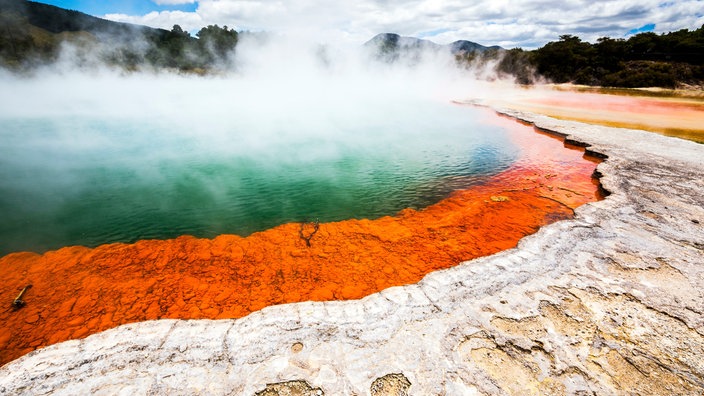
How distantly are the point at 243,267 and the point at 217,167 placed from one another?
452cm

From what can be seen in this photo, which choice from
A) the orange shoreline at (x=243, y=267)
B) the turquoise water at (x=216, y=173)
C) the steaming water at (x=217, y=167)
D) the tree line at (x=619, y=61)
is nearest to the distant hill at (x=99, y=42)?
the steaming water at (x=217, y=167)

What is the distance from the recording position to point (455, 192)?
20.3 feet

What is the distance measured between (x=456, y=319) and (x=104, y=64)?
1492 inches

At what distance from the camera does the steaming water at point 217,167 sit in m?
5.17

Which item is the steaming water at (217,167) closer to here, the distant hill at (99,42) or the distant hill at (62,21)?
the distant hill at (99,42)

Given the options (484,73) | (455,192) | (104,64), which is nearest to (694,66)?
(484,73)

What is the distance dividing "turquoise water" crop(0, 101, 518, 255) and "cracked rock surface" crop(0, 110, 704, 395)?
8.01ft

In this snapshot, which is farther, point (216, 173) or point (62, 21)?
point (62, 21)

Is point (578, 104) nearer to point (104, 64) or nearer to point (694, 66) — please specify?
point (694, 66)

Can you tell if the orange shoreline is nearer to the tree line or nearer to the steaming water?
the steaming water

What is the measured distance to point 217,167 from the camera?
7.63 metres

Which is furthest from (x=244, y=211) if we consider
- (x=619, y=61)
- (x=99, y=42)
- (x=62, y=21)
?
(x=62, y=21)

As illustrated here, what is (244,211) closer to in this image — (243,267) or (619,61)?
(243,267)

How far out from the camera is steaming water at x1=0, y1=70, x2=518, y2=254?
5.17 m
